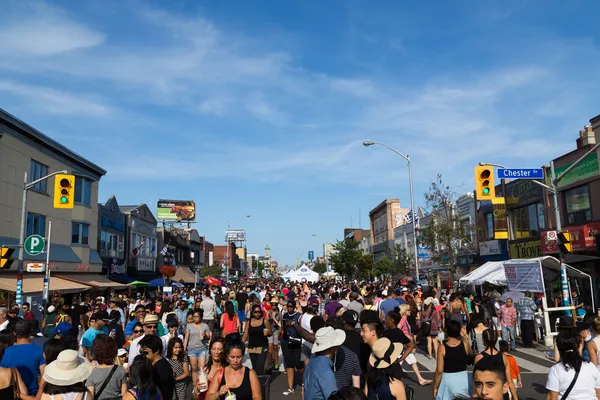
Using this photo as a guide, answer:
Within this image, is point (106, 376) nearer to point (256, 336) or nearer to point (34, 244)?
point (256, 336)

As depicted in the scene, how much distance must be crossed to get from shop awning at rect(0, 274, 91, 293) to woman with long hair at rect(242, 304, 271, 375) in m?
16.6

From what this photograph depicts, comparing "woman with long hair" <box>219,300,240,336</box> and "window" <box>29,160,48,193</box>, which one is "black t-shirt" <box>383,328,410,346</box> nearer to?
"woman with long hair" <box>219,300,240,336</box>

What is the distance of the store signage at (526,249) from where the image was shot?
3041cm

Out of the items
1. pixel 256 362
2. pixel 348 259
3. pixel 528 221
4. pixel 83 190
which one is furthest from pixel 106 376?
pixel 348 259

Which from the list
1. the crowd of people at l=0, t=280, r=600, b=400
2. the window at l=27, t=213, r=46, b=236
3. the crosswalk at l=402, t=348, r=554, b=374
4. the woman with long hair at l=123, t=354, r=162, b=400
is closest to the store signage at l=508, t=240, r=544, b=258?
the crosswalk at l=402, t=348, r=554, b=374

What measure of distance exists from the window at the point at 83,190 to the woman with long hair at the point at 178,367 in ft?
95.9

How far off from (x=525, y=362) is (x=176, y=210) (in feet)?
249

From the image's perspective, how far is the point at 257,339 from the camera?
984 cm

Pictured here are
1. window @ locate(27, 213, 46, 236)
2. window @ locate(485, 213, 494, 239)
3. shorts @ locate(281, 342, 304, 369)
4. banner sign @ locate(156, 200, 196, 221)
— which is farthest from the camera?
banner sign @ locate(156, 200, 196, 221)

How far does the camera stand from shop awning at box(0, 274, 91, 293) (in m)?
23.0

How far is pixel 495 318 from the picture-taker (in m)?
14.8

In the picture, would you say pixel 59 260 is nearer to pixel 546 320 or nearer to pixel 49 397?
pixel 546 320

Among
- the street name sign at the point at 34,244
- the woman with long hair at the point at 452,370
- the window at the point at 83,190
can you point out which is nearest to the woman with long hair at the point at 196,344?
the woman with long hair at the point at 452,370

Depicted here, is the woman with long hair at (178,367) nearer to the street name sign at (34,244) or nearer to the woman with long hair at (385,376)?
the woman with long hair at (385,376)
